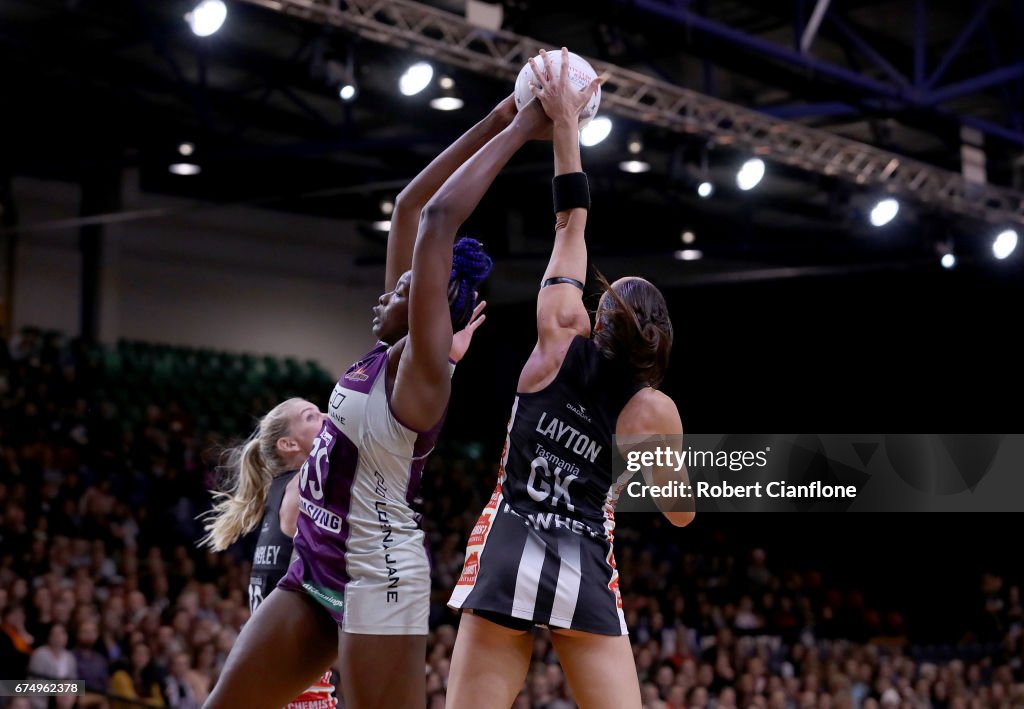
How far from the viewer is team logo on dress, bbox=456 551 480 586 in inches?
137

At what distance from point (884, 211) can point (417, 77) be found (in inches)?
217

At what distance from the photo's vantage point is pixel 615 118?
473 inches

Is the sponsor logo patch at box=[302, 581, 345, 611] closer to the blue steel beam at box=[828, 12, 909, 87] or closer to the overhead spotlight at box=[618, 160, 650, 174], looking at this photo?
the blue steel beam at box=[828, 12, 909, 87]

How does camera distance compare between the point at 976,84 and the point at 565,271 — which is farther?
the point at 976,84

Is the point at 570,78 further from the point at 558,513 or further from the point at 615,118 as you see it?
the point at 615,118

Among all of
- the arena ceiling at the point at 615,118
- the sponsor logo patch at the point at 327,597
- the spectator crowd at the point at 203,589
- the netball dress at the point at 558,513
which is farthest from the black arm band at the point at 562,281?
the arena ceiling at the point at 615,118

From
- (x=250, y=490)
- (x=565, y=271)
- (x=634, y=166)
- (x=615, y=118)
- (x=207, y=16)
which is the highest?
(x=634, y=166)

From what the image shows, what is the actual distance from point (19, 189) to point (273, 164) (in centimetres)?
373

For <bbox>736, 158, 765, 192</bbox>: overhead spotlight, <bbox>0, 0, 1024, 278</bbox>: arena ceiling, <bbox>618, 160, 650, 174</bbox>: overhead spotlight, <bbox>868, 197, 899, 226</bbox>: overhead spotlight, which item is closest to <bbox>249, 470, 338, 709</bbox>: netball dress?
<bbox>0, 0, 1024, 278</bbox>: arena ceiling

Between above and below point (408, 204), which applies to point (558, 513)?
below

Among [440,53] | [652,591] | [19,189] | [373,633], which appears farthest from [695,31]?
[19,189]

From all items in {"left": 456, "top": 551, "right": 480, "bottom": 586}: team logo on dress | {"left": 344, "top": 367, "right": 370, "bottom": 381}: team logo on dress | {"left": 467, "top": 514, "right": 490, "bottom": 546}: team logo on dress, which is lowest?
{"left": 456, "top": 551, "right": 480, "bottom": 586}: team logo on dress

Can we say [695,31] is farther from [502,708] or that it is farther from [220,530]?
[502,708]

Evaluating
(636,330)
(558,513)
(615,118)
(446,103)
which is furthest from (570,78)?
(446,103)
